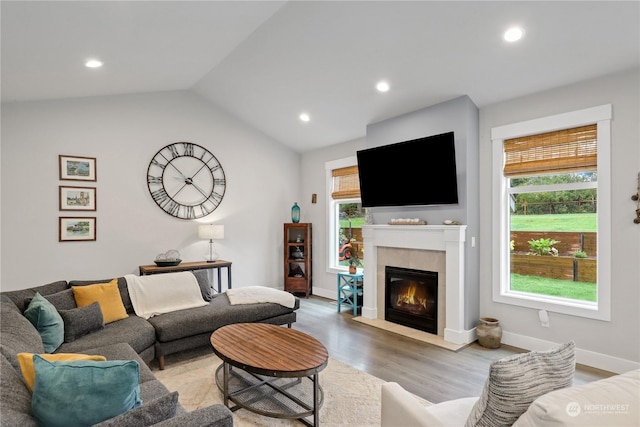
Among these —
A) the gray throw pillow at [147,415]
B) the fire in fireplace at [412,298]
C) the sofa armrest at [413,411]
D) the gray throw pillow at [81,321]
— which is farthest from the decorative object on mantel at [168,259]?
the sofa armrest at [413,411]

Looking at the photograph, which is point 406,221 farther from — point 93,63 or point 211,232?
point 93,63

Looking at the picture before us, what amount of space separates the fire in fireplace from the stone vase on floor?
500mm

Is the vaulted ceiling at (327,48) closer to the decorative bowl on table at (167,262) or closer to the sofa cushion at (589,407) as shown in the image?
the decorative bowl on table at (167,262)

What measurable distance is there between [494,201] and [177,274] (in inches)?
142

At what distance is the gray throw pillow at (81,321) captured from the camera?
267 cm

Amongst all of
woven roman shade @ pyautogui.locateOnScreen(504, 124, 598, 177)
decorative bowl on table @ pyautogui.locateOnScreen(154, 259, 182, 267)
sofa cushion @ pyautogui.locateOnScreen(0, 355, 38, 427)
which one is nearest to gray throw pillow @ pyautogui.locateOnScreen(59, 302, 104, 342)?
sofa cushion @ pyautogui.locateOnScreen(0, 355, 38, 427)

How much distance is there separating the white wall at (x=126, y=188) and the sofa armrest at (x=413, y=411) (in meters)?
4.20

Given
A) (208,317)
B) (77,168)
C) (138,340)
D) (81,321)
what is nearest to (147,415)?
(138,340)

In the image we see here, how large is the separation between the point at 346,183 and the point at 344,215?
0.55 m

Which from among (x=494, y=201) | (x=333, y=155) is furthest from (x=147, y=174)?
(x=494, y=201)

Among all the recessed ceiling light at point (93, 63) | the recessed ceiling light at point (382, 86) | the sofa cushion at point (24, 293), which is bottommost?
the sofa cushion at point (24, 293)

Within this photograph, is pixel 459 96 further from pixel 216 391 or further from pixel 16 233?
pixel 16 233

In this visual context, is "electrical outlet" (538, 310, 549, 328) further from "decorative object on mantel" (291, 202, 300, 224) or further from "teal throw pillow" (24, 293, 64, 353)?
"teal throw pillow" (24, 293, 64, 353)

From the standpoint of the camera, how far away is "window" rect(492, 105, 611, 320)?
10.1ft
